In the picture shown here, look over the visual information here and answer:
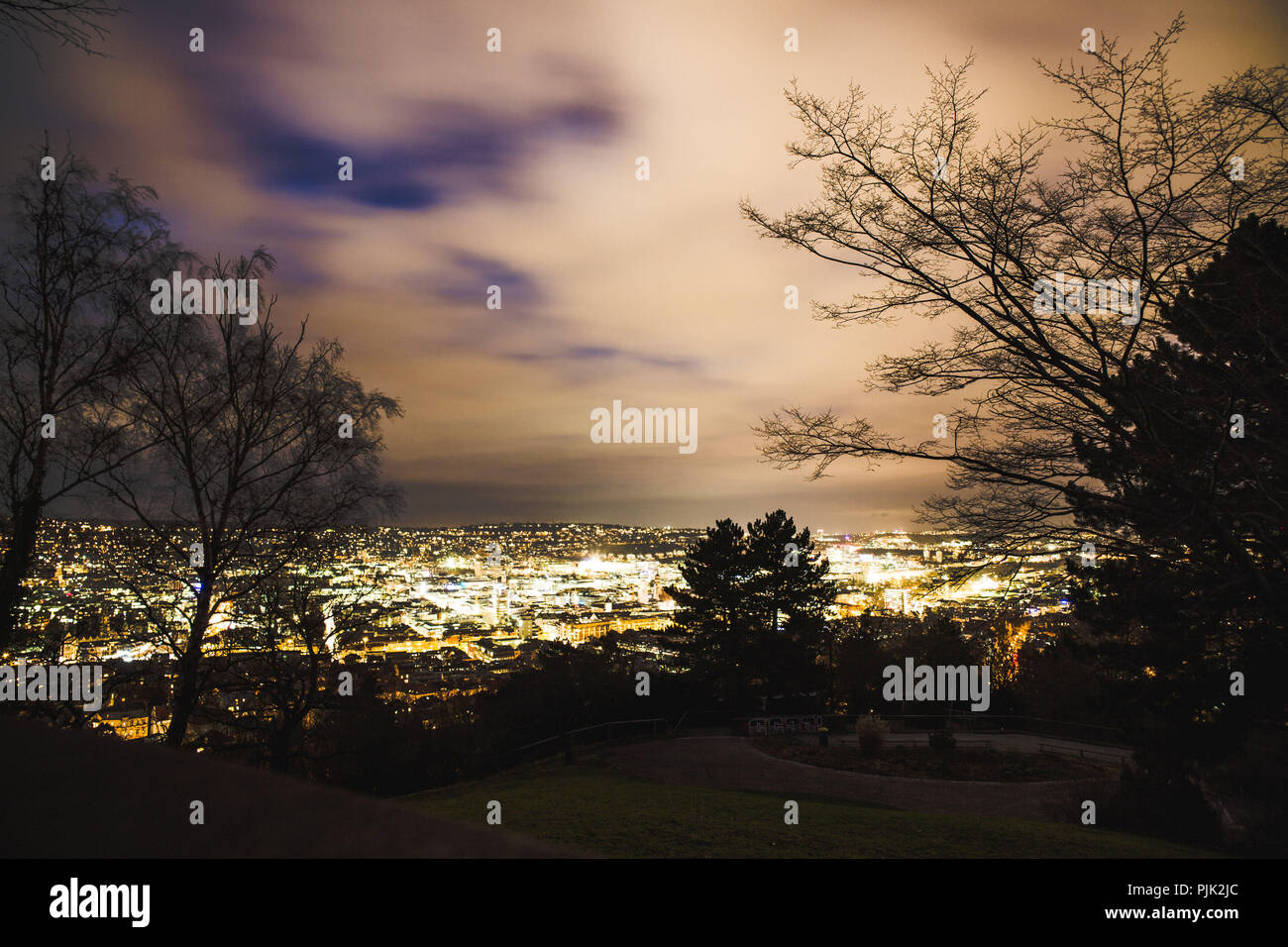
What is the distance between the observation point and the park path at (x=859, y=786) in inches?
543

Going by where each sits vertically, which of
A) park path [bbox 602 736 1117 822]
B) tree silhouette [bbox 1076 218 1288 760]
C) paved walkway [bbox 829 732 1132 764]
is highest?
tree silhouette [bbox 1076 218 1288 760]

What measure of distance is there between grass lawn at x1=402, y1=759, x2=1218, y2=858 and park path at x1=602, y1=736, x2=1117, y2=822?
4.95 ft

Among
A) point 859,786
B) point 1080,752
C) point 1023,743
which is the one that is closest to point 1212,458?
point 859,786

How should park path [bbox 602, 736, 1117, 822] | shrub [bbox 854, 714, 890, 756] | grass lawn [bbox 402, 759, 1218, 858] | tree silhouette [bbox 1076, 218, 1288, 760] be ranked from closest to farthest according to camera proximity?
tree silhouette [bbox 1076, 218, 1288, 760] → grass lawn [bbox 402, 759, 1218, 858] → park path [bbox 602, 736, 1117, 822] → shrub [bbox 854, 714, 890, 756]

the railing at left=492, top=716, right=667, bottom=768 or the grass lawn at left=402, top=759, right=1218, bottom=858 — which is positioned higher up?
the grass lawn at left=402, top=759, right=1218, bottom=858

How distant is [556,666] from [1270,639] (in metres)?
22.6

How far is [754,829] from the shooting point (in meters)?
8.91

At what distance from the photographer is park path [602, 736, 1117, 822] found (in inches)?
543

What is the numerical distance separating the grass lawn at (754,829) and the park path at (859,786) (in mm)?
1509

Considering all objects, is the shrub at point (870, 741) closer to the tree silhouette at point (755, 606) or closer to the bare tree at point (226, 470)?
the tree silhouette at point (755, 606)

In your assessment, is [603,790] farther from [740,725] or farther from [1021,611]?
[740,725]

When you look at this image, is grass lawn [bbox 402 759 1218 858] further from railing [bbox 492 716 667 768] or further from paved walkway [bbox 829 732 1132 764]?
paved walkway [bbox 829 732 1132 764]

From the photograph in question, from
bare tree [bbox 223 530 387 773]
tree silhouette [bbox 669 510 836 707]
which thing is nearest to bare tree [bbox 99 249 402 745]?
bare tree [bbox 223 530 387 773]
